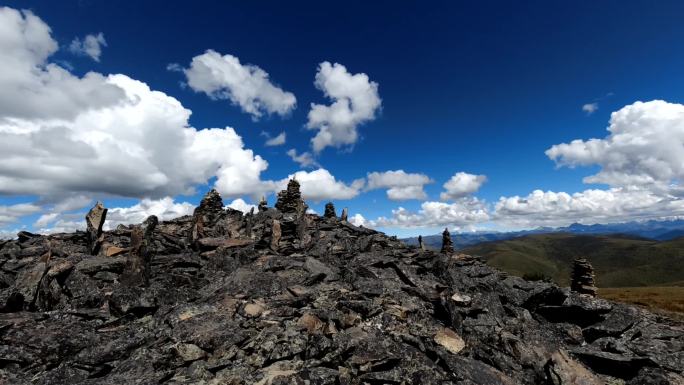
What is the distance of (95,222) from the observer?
39625 millimetres

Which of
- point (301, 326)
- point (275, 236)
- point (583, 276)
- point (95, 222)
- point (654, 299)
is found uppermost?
point (95, 222)

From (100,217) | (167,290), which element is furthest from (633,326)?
(100,217)

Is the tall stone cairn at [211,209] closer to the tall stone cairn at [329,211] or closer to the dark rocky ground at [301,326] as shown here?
the tall stone cairn at [329,211]

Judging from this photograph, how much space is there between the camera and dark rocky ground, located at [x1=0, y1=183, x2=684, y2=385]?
17.9 metres

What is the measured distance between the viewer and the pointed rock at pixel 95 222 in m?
39.0

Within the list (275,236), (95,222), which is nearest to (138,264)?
(95,222)

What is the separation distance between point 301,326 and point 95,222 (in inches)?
1220

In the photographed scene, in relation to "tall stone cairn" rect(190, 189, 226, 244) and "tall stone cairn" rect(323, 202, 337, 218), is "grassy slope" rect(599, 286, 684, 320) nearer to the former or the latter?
"tall stone cairn" rect(323, 202, 337, 218)

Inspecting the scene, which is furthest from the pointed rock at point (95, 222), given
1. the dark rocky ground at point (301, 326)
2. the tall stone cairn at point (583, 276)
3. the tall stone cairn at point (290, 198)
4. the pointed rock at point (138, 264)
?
the tall stone cairn at point (583, 276)

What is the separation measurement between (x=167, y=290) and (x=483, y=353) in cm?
2115

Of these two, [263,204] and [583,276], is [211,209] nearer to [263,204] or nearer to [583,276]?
A: [263,204]

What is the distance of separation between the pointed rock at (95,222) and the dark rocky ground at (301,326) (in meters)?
2.71

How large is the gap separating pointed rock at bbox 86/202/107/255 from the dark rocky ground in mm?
2708

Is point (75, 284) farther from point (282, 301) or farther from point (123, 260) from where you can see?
point (282, 301)
